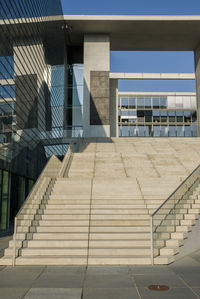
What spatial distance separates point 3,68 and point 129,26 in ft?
78.4

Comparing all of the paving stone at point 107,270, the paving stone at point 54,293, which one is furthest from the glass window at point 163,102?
the paving stone at point 54,293

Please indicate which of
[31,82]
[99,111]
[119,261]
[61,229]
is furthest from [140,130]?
[119,261]

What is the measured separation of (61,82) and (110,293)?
30283 millimetres

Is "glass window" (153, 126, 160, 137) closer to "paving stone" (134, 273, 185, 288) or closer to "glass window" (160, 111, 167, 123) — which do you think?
"glass window" (160, 111, 167, 123)

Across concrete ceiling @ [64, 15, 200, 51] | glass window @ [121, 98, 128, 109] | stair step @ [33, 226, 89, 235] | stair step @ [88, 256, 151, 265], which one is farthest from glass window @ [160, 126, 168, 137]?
stair step @ [88, 256, 151, 265]

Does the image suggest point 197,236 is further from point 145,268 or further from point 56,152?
point 56,152

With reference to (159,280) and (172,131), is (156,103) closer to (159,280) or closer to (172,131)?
(172,131)

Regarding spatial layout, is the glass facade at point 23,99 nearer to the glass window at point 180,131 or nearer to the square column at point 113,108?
the square column at point 113,108

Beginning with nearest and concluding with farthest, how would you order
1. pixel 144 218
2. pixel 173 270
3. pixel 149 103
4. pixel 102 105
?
pixel 173 270, pixel 144 218, pixel 102 105, pixel 149 103

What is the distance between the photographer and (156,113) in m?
64.9

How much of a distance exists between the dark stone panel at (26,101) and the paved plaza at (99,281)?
38.1ft

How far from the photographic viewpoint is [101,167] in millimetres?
17953

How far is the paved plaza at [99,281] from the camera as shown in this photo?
5.78 m

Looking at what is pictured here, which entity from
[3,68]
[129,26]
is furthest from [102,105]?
[3,68]
